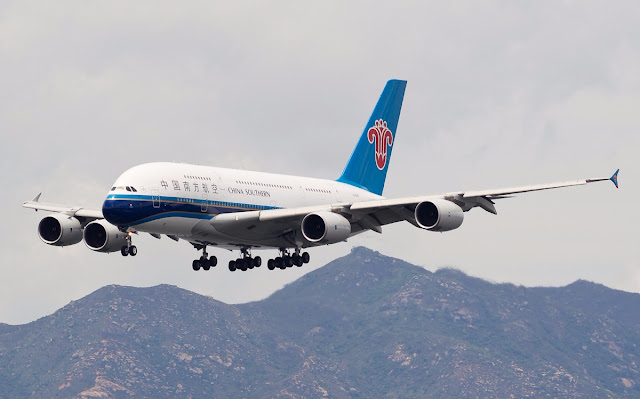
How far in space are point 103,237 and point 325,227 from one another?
14.4m

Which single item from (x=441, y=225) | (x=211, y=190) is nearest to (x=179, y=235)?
(x=211, y=190)

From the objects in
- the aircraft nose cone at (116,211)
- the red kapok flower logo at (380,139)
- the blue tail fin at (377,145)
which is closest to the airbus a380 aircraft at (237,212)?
the aircraft nose cone at (116,211)

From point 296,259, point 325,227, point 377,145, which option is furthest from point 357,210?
point 377,145

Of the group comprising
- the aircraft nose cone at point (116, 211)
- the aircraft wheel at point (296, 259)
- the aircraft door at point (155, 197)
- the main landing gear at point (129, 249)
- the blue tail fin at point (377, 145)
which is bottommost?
the main landing gear at point (129, 249)

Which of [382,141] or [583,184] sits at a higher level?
[382,141]

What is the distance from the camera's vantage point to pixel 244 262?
78.4 metres

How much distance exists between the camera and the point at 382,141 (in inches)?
3649

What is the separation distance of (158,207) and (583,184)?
23992mm

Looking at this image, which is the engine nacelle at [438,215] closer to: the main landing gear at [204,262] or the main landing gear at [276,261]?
the main landing gear at [276,261]

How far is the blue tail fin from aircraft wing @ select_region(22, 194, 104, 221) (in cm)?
1867

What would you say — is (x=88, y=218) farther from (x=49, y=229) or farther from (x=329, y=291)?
(x=329, y=291)

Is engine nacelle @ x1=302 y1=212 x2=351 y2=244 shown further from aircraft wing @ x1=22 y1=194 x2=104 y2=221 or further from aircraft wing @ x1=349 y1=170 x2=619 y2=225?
aircraft wing @ x1=22 y1=194 x2=104 y2=221

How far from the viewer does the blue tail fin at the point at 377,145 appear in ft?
292

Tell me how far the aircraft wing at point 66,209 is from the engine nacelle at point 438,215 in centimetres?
2012
